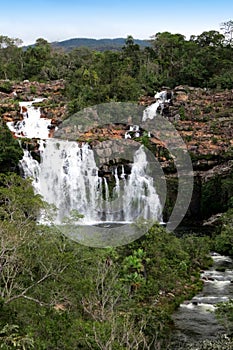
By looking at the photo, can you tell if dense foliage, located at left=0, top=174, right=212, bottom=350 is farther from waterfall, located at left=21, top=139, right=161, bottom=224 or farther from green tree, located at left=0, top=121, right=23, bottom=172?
green tree, located at left=0, top=121, right=23, bottom=172

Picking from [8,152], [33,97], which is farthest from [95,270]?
[33,97]

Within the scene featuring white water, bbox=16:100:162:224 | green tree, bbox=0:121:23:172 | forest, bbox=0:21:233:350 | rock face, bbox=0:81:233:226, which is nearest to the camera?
forest, bbox=0:21:233:350

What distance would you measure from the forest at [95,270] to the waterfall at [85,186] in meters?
2.38

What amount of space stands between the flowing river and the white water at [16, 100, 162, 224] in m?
8.50

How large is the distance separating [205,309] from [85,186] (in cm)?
1588

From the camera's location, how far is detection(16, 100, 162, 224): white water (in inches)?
1345

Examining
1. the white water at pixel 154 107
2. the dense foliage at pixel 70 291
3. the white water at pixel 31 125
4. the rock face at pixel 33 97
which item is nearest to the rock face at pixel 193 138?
the rock face at pixel 33 97

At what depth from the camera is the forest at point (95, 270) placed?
1276 cm

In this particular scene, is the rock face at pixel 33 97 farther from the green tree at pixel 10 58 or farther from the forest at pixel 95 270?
the green tree at pixel 10 58

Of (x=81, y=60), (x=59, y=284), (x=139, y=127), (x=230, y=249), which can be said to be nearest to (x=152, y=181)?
(x=139, y=127)

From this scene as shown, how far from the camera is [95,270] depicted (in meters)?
16.6

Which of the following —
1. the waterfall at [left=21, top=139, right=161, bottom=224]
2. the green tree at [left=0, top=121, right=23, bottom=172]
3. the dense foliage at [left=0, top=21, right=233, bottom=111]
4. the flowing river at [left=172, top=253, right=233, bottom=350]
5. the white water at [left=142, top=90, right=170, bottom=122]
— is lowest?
the flowing river at [left=172, top=253, right=233, bottom=350]

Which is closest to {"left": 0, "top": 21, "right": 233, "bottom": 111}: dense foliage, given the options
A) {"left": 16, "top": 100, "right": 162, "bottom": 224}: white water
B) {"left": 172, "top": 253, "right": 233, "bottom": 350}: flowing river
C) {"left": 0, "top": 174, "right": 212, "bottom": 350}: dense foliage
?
{"left": 16, "top": 100, "right": 162, "bottom": 224}: white water

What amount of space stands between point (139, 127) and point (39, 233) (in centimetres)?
2385
